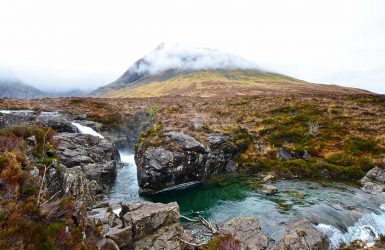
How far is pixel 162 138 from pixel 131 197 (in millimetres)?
10024

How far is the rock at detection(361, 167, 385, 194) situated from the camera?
116 ft

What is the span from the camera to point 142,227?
61.6 ft

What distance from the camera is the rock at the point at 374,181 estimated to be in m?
35.3

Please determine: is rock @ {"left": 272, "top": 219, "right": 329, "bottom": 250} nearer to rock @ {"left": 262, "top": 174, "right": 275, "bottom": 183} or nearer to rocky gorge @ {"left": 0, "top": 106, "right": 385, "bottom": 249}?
rocky gorge @ {"left": 0, "top": 106, "right": 385, "bottom": 249}

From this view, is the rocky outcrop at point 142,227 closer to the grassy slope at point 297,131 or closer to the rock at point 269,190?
the rock at point 269,190

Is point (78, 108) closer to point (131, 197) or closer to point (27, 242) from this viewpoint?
point (131, 197)

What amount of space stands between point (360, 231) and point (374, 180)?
15.2 metres

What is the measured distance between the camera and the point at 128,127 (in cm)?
6969

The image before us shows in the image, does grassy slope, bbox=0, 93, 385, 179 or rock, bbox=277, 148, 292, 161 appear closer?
grassy slope, bbox=0, 93, 385, 179

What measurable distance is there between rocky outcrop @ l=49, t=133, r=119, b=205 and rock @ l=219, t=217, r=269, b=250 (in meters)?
12.3

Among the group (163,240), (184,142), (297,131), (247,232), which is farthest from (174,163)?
(297,131)

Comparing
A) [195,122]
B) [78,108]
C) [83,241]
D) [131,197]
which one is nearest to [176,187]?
[131,197]

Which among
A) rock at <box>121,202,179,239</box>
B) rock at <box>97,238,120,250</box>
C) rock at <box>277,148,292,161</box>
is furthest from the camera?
rock at <box>277,148,292,161</box>

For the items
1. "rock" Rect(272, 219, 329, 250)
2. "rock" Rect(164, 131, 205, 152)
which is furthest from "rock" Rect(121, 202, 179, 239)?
"rock" Rect(164, 131, 205, 152)
